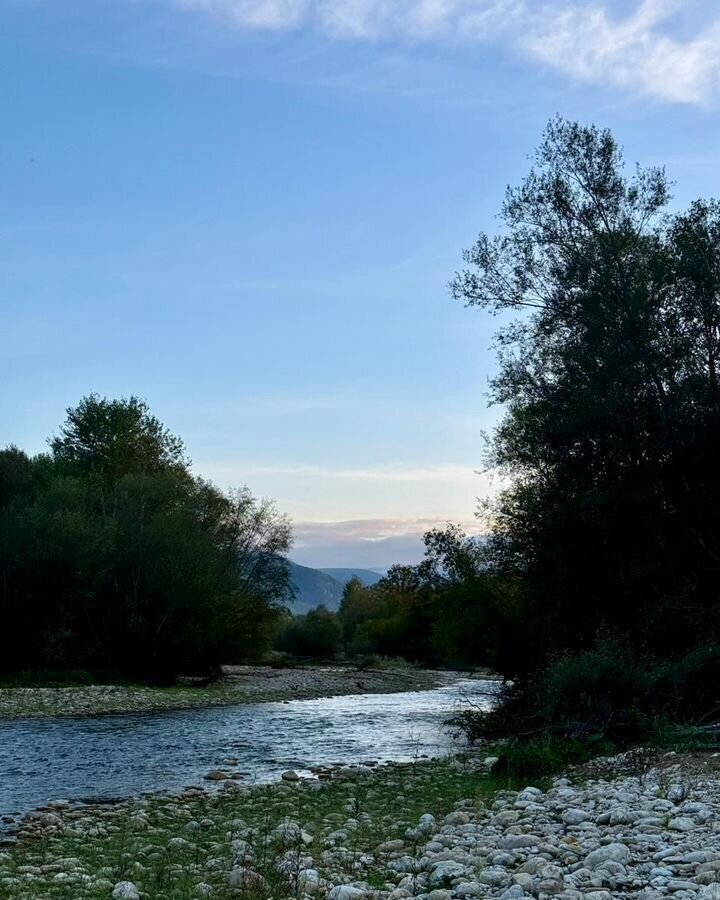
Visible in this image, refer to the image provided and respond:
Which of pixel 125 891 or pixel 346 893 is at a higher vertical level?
pixel 346 893

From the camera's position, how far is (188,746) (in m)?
25.5

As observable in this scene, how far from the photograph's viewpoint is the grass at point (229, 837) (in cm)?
988

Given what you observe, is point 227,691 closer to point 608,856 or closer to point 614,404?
point 614,404

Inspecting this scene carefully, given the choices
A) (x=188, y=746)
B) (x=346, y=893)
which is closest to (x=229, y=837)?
(x=346, y=893)

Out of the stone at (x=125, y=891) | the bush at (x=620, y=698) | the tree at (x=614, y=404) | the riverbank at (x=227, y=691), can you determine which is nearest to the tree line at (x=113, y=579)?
the riverbank at (x=227, y=691)

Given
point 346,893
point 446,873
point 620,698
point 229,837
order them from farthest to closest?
1. point 620,698
2. point 229,837
3. point 446,873
4. point 346,893

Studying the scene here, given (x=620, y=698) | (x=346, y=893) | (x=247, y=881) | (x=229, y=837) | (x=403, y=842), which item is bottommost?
(x=229, y=837)

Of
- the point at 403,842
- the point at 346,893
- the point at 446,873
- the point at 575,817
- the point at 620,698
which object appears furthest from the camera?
the point at 620,698

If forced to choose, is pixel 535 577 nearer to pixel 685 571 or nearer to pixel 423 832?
pixel 685 571

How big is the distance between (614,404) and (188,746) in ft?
49.3

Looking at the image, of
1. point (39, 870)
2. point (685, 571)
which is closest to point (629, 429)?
point (685, 571)

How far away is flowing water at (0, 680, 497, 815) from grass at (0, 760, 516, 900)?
2.86 m

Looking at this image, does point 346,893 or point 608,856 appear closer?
point 346,893

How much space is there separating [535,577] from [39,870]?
2073 centimetres
